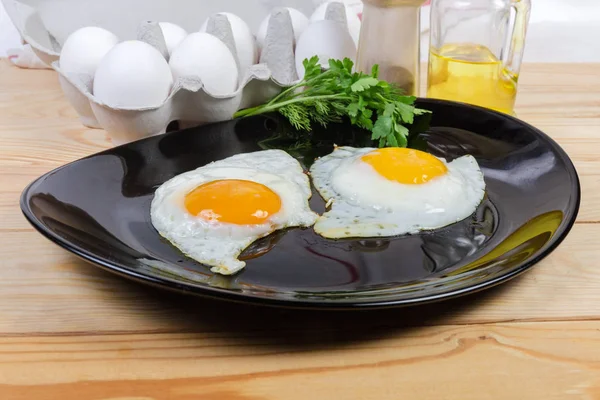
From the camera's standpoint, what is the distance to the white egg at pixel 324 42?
1.73 m

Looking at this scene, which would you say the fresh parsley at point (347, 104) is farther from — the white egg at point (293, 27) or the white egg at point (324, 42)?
the white egg at point (293, 27)

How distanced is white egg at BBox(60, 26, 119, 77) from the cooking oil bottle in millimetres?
887

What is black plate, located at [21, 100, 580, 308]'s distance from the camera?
3.14 ft

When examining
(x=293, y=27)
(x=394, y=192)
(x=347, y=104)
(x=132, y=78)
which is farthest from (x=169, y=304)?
(x=293, y=27)

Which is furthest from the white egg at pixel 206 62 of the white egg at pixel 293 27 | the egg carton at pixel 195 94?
the white egg at pixel 293 27

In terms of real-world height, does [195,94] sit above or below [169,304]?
above

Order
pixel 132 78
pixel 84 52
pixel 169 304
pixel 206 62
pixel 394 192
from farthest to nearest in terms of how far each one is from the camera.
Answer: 1. pixel 84 52
2. pixel 206 62
3. pixel 132 78
4. pixel 394 192
5. pixel 169 304

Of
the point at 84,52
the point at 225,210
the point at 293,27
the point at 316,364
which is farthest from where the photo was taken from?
the point at 293,27

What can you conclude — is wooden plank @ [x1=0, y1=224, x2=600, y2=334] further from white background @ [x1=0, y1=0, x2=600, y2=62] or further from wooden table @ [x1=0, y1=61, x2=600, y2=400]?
white background @ [x1=0, y1=0, x2=600, y2=62]

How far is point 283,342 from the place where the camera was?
95 cm

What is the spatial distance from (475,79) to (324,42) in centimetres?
42

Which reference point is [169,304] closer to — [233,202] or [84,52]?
[233,202]

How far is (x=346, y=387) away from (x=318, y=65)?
2.96 ft

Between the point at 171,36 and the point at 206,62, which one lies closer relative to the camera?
the point at 206,62
